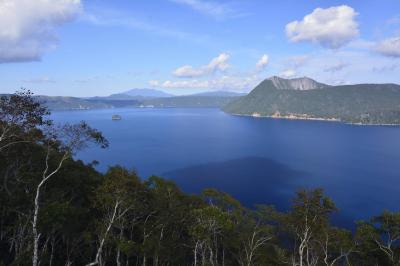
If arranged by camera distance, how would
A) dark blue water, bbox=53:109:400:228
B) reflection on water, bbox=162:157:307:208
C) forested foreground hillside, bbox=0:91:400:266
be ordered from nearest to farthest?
forested foreground hillside, bbox=0:91:400:266 < reflection on water, bbox=162:157:307:208 < dark blue water, bbox=53:109:400:228

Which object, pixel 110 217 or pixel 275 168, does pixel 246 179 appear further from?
pixel 110 217

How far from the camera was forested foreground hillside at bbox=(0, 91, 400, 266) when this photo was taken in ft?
87.6

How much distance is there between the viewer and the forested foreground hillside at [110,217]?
26688 millimetres

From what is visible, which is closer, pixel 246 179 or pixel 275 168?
pixel 246 179

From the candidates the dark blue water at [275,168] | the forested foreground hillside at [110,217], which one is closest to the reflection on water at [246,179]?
the dark blue water at [275,168]

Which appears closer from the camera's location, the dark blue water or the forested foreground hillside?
the forested foreground hillside

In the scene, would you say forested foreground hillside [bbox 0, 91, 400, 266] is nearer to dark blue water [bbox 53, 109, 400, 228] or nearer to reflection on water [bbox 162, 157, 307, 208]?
dark blue water [bbox 53, 109, 400, 228]

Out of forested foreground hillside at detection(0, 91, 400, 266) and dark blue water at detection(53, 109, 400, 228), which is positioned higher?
forested foreground hillside at detection(0, 91, 400, 266)

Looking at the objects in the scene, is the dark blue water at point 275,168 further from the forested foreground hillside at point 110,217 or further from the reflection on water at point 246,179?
the forested foreground hillside at point 110,217

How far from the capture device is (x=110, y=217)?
96.5ft

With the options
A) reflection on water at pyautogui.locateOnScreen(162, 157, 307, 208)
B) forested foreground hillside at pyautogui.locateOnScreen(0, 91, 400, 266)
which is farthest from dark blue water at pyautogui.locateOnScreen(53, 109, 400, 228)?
forested foreground hillside at pyautogui.locateOnScreen(0, 91, 400, 266)

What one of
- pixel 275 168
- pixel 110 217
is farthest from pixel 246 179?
pixel 110 217

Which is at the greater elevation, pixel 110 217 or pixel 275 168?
pixel 110 217

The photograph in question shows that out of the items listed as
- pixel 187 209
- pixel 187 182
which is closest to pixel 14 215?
pixel 187 209
